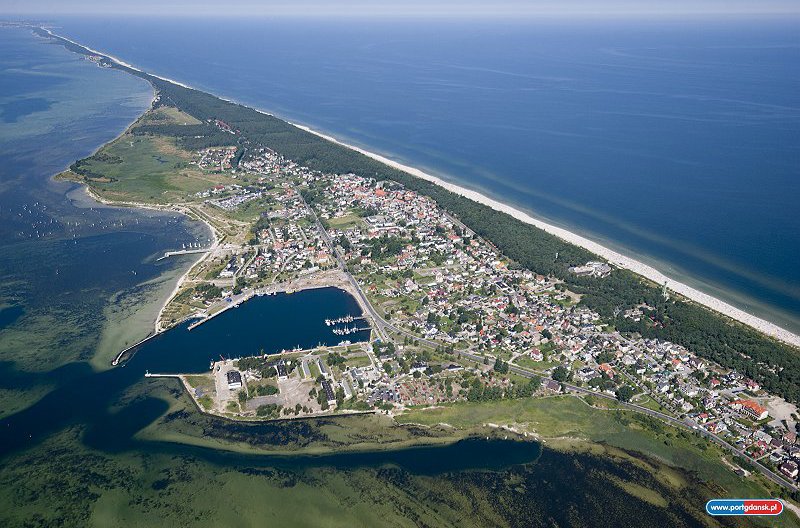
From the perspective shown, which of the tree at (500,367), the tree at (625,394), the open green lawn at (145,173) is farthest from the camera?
the open green lawn at (145,173)

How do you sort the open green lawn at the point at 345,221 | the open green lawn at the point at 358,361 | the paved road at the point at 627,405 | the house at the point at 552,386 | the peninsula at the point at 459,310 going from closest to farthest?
the paved road at the point at 627,405 < the peninsula at the point at 459,310 < the house at the point at 552,386 < the open green lawn at the point at 358,361 < the open green lawn at the point at 345,221

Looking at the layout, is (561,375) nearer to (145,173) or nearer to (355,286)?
(355,286)

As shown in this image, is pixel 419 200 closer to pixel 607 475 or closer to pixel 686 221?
pixel 686 221

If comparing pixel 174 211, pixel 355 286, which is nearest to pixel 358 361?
pixel 355 286

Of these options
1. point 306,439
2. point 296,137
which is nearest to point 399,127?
point 296,137

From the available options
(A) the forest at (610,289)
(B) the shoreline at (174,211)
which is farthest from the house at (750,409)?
(B) the shoreline at (174,211)

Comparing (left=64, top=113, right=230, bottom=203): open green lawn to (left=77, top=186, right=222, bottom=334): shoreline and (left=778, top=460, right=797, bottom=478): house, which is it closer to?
(left=77, top=186, right=222, bottom=334): shoreline

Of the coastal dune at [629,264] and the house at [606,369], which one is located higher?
the coastal dune at [629,264]

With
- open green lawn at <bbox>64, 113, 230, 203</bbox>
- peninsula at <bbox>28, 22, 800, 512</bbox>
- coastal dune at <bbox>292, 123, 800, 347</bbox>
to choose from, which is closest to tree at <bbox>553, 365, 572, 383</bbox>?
peninsula at <bbox>28, 22, 800, 512</bbox>

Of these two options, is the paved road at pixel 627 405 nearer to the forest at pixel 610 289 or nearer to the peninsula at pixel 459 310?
the peninsula at pixel 459 310
